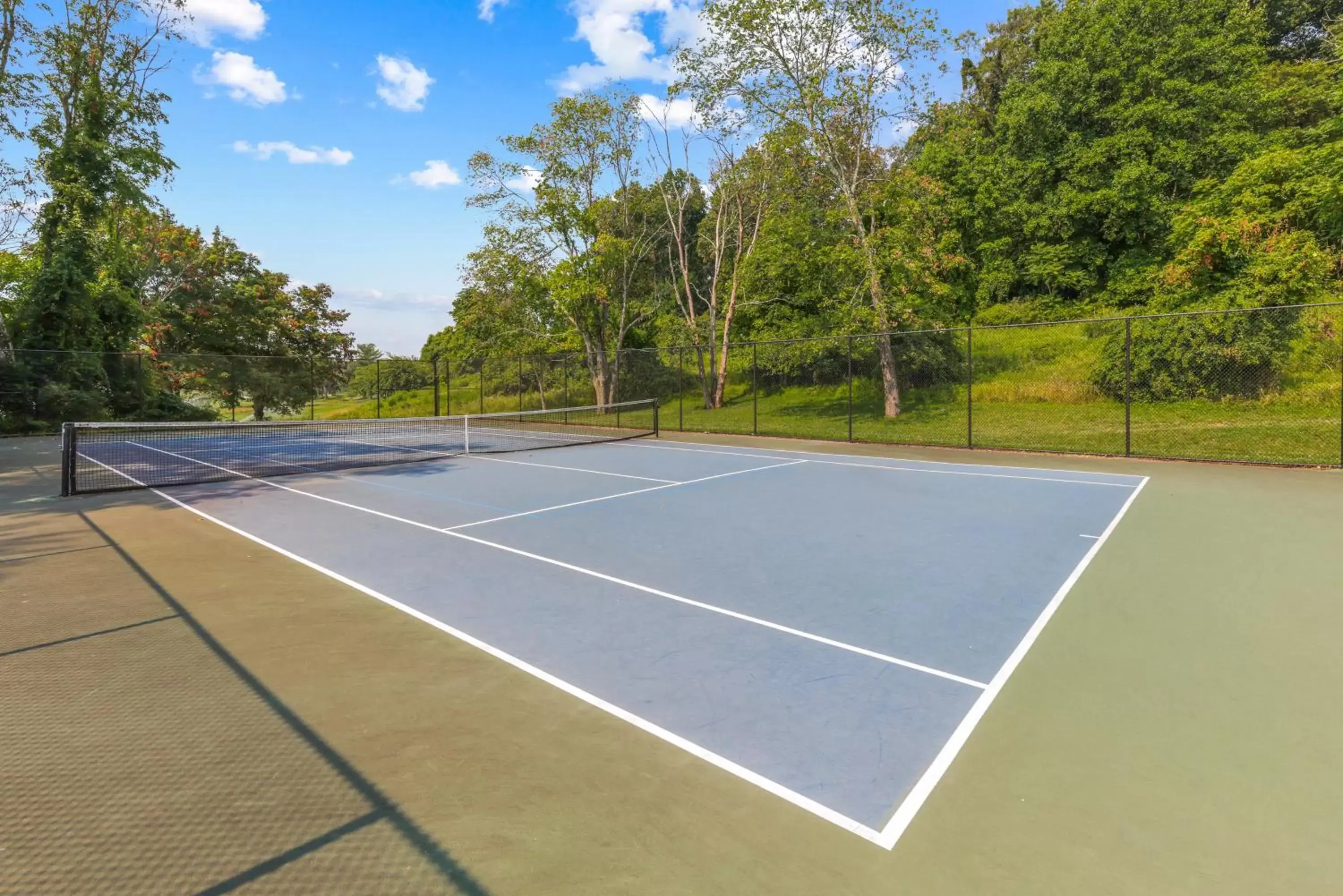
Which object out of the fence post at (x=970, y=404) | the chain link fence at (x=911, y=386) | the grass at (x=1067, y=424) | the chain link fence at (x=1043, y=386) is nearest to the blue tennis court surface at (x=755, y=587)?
the fence post at (x=970, y=404)

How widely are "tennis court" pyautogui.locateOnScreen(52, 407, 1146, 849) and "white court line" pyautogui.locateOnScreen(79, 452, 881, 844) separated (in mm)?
12

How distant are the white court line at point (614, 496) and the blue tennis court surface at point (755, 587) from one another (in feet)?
0.30

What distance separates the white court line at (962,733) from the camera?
2.63 m

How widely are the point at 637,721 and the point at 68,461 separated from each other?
11.9m

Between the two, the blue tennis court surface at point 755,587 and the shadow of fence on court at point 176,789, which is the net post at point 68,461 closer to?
the blue tennis court surface at point 755,587

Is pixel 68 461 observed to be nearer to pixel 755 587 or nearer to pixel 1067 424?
pixel 755 587

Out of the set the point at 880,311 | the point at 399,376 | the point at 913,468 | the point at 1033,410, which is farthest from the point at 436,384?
the point at 1033,410

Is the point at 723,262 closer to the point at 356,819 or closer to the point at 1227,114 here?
the point at 1227,114

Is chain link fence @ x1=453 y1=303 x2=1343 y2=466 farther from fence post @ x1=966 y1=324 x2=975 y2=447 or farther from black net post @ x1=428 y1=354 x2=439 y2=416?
black net post @ x1=428 y1=354 x2=439 y2=416

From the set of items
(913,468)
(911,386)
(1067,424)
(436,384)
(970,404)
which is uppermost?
(436,384)

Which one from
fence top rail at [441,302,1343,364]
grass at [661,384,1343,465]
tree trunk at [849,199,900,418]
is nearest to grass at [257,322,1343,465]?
grass at [661,384,1343,465]

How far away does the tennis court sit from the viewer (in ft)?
11.1

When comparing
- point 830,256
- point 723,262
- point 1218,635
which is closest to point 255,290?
point 723,262

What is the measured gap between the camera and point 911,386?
84.2 ft
